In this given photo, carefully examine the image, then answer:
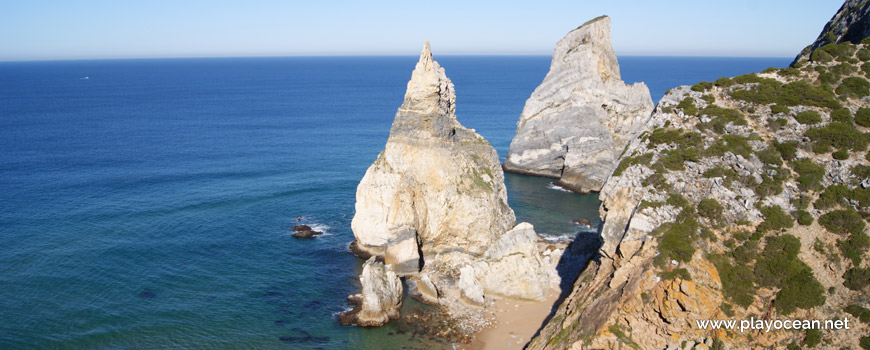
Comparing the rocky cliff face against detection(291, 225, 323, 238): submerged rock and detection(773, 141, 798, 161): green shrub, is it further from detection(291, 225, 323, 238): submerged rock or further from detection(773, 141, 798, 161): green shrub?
detection(773, 141, 798, 161): green shrub

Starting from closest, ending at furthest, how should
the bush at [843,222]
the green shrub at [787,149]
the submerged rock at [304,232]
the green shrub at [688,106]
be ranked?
1. the bush at [843,222]
2. the green shrub at [787,149]
3. the green shrub at [688,106]
4. the submerged rock at [304,232]

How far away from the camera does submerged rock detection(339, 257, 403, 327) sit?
123ft

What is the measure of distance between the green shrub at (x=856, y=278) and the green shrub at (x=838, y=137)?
6.33 m

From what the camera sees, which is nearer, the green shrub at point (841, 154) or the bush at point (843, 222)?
the bush at point (843, 222)

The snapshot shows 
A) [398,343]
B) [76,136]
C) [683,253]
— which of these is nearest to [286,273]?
[398,343]

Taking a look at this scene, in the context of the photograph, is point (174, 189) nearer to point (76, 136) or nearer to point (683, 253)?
point (76, 136)

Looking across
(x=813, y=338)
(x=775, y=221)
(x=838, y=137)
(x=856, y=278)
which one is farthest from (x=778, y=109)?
(x=813, y=338)

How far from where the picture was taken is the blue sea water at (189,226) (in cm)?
3691

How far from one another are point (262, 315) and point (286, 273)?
682 cm

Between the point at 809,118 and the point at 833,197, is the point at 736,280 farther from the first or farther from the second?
the point at 809,118

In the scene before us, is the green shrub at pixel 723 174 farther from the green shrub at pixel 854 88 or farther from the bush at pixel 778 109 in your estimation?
the green shrub at pixel 854 88

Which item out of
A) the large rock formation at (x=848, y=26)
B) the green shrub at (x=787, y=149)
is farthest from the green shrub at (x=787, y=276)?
the large rock formation at (x=848, y=26)

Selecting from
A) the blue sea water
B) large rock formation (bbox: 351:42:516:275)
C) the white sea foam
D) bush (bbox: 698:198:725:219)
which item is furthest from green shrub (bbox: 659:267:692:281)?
the white sea foam

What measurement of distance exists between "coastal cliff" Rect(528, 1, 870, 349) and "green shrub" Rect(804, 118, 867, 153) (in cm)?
5
